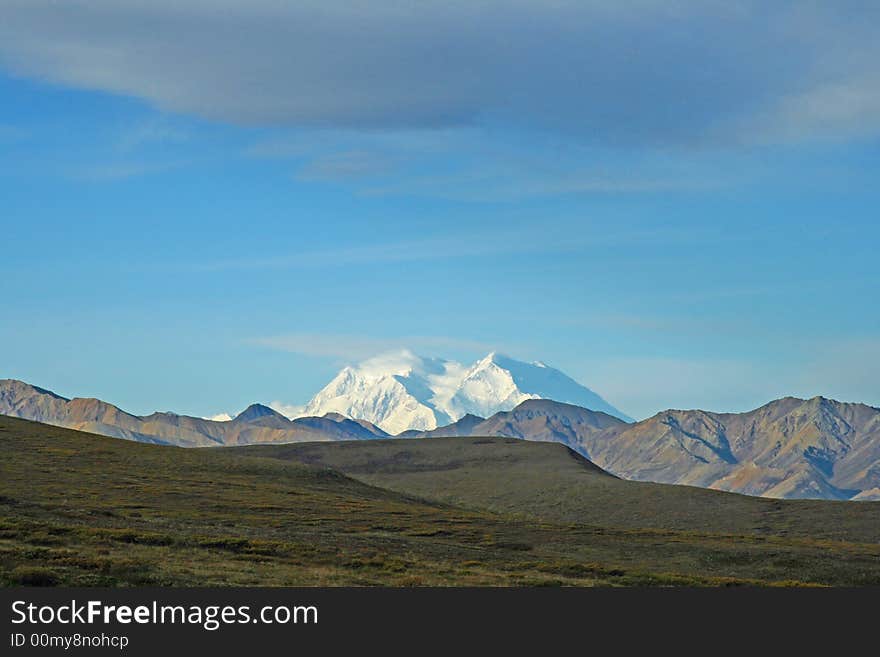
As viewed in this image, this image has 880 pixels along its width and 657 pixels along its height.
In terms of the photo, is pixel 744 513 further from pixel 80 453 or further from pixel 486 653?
pixel 486 653

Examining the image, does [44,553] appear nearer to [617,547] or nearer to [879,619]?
[879,619]

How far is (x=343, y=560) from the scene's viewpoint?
6806 centimetres

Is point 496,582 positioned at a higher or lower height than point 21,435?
lower

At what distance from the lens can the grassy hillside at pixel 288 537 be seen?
191ft

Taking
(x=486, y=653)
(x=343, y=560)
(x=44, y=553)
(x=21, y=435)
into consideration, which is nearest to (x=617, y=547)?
(x=343, y=560)

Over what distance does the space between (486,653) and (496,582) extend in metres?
24.5

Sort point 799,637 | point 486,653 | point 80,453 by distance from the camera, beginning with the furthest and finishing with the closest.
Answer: point 80,453, point 799,637, point 486,653

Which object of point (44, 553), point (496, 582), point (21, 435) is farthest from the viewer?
point (21, 435)

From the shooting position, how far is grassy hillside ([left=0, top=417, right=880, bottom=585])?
58.2 metres

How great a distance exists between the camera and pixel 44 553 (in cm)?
5581

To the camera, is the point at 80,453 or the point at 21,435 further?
the point at 21,435

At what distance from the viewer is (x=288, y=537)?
8600 centimetres

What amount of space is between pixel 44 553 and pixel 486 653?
29713mm

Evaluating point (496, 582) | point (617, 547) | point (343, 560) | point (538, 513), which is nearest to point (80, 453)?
point (538, 513)
